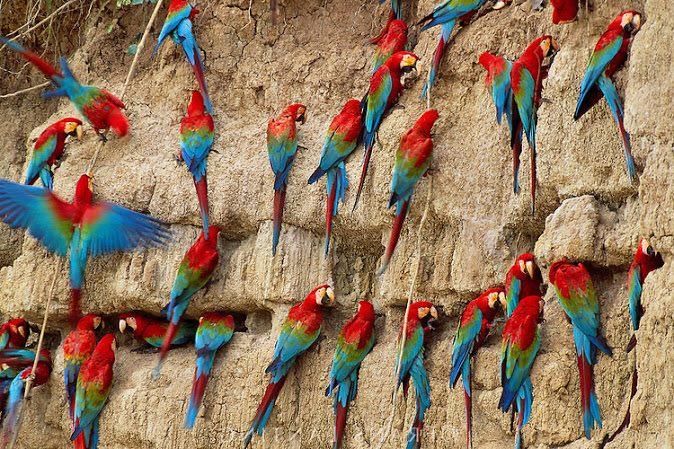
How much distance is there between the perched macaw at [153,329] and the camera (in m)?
4.77

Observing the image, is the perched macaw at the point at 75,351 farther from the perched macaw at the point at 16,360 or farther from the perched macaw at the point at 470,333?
the perched macaw at the point at 470,333

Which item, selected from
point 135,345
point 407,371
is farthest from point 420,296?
point 135,345

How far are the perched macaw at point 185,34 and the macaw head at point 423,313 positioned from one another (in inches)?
54.7

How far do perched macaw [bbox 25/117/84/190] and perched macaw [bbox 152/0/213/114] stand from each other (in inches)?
22.0

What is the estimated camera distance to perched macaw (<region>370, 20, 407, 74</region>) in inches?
179

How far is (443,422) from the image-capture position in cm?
398

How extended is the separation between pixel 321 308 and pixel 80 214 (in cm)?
110

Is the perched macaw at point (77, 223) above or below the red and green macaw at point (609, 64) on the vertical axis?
below

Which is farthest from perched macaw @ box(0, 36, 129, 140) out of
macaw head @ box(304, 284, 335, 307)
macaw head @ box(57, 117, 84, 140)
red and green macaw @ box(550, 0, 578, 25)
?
red and green macaw @ box(550, 0, 578, 25)

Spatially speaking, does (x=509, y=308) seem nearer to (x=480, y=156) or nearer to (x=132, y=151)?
(x=480, y=156)

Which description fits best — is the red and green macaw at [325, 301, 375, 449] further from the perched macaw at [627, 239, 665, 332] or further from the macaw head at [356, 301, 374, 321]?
the perched macaw at [627, 239, 665, 332]

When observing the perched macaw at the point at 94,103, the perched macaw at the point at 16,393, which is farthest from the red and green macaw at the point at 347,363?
the perched macaw at the point at 94,103

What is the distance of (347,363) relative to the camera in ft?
13.6

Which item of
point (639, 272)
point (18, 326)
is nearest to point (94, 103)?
point (18, 326)
